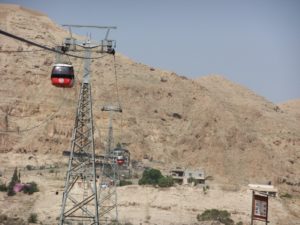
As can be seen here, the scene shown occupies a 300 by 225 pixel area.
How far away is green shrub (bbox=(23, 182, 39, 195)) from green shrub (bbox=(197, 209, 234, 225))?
1686 centimetres

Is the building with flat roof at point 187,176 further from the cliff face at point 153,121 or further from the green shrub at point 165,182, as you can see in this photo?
the cliff face at point 153,121

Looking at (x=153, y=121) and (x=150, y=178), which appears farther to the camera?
(x=153, y=121)

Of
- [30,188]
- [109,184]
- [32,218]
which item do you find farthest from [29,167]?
[109,184]

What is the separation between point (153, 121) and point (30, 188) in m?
31.2

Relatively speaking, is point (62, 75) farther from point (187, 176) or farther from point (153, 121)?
point (153, 121)

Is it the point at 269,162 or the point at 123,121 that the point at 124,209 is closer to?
the point at 123,121

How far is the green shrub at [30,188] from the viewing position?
57825mm

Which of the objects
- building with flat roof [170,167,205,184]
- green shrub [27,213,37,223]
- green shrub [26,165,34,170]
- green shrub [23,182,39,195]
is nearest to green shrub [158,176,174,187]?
building with flat roof [170,167,205,184]

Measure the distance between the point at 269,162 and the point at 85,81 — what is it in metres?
62.1

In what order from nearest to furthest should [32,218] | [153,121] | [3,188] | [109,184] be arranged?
1. [109,184]
2. [32,218]
3. [3,188]
4. [153,121]

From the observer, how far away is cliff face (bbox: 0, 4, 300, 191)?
257ft

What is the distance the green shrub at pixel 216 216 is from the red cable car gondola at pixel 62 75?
3263 centimetres

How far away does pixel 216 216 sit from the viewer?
51.2 m

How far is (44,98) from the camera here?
8344 cm
